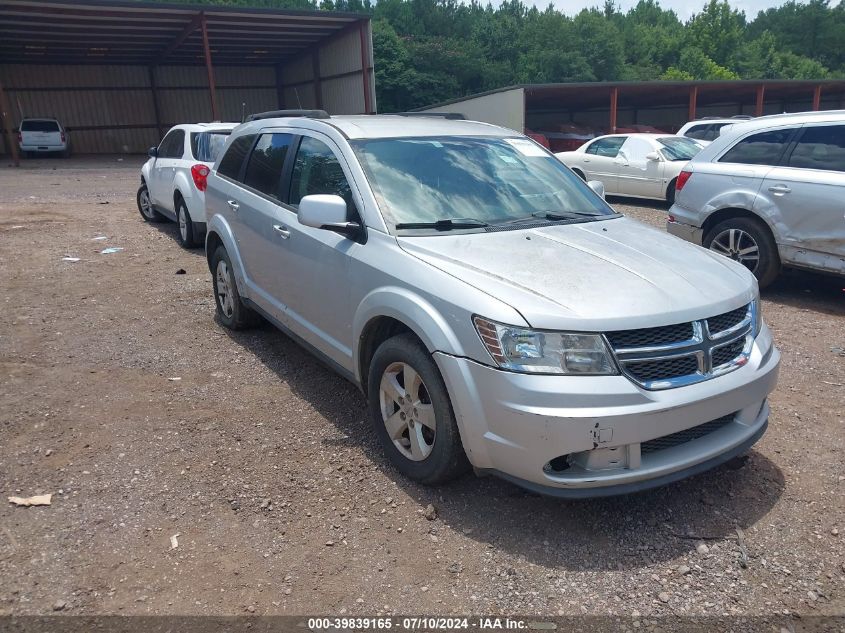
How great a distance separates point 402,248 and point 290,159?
164cm

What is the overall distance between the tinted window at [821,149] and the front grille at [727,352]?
4134mm

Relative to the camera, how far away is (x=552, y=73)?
169 ft

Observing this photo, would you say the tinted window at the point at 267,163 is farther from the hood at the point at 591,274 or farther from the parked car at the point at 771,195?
the parked car at the point at 771,195

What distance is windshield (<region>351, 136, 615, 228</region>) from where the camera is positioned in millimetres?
3781

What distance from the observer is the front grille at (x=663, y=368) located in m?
2.82

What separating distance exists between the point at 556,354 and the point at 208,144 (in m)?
7.61

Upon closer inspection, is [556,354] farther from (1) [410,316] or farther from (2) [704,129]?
(2) [704,129]

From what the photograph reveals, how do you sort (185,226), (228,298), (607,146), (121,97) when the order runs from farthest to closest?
(121,97) < (607,146) < (185,226) < (228,298)

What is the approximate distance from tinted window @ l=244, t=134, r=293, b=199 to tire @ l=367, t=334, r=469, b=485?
1863mm

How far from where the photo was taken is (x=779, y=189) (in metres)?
6.52

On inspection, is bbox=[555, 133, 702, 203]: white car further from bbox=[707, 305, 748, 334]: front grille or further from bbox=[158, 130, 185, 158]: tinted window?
bbox=[707, 305, 748, 334]: front grille

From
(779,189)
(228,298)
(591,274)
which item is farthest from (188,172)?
(591,274)

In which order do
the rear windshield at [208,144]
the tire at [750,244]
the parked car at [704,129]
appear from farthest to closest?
the parked car at [704,129] < the rear windshield at [208,144] < the tire at [750,244]

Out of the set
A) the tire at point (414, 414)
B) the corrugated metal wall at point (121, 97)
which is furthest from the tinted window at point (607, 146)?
the corrugated metal wall at point (121, 97)
